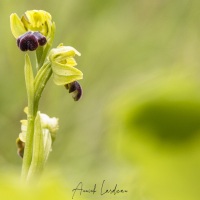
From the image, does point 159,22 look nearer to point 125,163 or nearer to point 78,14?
point 78,14

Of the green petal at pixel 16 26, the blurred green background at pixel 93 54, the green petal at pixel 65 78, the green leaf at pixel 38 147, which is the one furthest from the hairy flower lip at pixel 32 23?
the blurred green background at pixel 93 54

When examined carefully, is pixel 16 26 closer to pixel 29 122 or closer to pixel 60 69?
pixel 60 69

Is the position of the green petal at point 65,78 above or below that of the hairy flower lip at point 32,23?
below

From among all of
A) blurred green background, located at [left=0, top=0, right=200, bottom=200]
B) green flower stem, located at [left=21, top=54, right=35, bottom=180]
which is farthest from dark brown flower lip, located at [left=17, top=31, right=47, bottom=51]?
blurred green background, located at [left=0, top=0, right=200, bottom=200]

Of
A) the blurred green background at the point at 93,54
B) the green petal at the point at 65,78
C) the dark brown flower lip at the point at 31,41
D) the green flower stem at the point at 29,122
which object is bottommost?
the green flower stem at the point at 29,122

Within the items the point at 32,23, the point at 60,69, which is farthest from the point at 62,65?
the point at 32,23

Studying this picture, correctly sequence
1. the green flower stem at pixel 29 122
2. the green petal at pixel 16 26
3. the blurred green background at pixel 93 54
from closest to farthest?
the green flower stem at pixel 29 122
the green petal at pixel 16 26
the blurred green background at pixel 93 54

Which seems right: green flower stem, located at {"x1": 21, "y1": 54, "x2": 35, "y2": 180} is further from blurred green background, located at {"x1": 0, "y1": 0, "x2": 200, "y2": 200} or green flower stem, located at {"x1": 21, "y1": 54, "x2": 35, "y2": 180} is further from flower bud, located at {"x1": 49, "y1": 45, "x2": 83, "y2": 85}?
blurred green background, located at {"x1": 0, "y1": 0, "x2": 200, "y2": 200}

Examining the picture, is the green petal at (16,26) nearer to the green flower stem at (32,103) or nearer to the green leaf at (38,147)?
the green flower stem at (32,103)

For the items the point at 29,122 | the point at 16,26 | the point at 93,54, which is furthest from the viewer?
the point at 93,54
